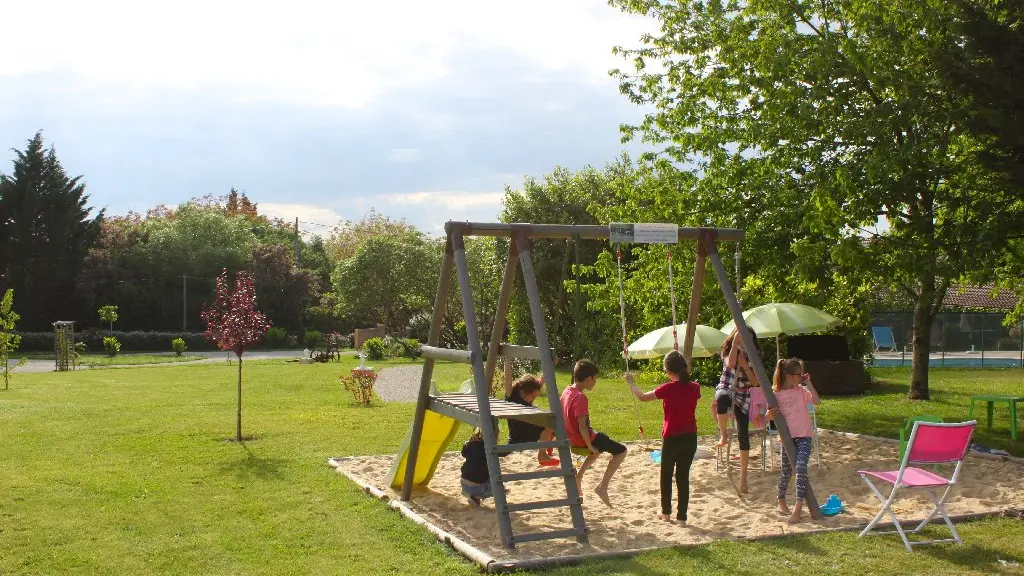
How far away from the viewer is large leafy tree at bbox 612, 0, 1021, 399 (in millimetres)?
12953

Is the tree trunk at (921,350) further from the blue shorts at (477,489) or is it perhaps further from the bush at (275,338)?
the bush at (275,338)

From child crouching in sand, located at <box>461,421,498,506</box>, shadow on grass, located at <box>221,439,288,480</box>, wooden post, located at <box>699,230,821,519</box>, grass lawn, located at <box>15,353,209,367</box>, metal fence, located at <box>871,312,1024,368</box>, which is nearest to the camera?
wooden post, located at <box>699,230,821,519</box>

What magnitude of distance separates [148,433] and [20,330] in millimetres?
44551

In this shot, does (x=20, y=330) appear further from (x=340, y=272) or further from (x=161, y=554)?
(x=161, y=554)

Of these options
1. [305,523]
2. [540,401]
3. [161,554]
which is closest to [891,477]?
[305,523]

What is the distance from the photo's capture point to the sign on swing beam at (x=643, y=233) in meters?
8.66

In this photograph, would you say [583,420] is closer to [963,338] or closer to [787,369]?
[787,369]

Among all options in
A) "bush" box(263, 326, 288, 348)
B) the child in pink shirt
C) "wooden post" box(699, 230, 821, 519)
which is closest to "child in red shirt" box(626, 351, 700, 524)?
"wooden post" box(699, 230, 821, 519)

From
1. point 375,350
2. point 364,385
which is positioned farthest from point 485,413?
point 375,350

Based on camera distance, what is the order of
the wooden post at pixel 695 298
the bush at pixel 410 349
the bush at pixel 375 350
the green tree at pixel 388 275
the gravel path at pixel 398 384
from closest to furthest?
the wooden post at pixel 695 298 → the gravel path at pixel 398 384 → the bush at pixel 375 350 → the bush at pixel 410 349 → the green tree at pixel 388 275

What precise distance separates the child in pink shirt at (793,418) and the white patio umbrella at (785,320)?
3922 millimetres

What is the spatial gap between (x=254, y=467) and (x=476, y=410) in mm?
4245

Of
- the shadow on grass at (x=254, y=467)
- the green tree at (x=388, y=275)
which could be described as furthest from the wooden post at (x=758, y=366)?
the green tree at (x=388, y=275)

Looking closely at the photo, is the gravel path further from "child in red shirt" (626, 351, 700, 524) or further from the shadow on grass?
"child in red shirt" (626, 351, 700, 524)
